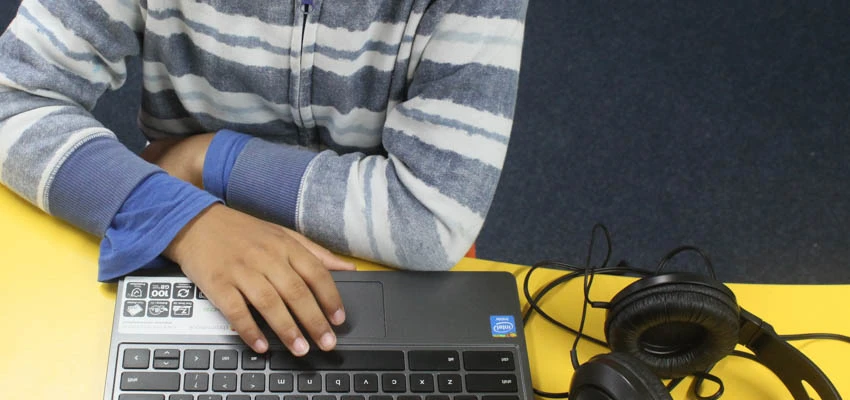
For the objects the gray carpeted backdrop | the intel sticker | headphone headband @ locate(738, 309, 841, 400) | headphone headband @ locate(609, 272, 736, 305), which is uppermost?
headphone headband @ locate(609, 272, 736, 305)

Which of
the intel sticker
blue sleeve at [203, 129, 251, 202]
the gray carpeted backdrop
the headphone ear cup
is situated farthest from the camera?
the gray carpeted backdrop

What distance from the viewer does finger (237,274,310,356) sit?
0.55 m

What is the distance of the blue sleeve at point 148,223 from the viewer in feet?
1.89

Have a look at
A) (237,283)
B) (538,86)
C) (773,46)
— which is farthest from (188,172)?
(773,46)

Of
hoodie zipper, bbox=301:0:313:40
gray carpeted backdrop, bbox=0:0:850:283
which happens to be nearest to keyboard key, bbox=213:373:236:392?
hoodie zipper, bbox=301:0:313:40

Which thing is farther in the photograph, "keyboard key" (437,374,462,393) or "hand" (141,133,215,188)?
"hand" (141,133,215,188)

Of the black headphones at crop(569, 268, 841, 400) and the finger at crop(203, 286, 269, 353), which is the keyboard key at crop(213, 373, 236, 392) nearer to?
the finger at crop(203, 286, 269, 353)

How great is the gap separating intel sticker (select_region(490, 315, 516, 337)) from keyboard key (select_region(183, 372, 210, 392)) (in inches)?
8.6

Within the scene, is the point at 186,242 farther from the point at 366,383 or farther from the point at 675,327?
the point at 675,327

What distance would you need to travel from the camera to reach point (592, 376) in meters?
0.50

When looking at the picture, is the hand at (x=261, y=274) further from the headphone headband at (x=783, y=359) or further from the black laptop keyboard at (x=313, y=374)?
the headphone headband at (x=783, y=359)

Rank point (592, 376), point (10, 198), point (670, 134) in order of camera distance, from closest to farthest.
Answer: point (592, 376), point (10, 198), point (670, 134)

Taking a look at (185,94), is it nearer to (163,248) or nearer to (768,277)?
(163,248)

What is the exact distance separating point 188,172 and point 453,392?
37 cm
